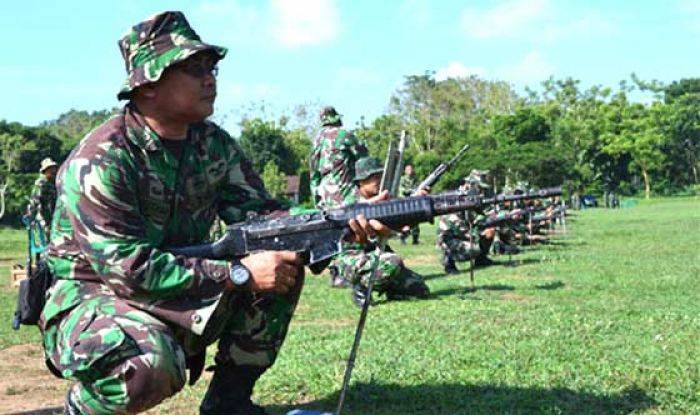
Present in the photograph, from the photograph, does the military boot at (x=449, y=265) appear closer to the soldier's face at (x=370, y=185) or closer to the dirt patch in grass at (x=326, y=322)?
the soldier's face at (x=370, y=185)

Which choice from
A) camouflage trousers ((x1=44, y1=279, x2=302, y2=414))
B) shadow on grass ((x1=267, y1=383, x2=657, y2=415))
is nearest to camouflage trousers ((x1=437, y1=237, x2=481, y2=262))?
shadow on grass ((x1=267, y1=383, x2=657, y2=415))

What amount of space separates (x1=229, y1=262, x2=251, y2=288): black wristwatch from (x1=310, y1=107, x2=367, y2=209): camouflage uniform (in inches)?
277

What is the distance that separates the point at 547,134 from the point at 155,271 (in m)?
63.1

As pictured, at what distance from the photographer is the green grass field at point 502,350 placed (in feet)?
16.5

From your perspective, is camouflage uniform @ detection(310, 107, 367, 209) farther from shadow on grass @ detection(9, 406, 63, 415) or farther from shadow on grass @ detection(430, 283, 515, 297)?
shadow on grass @ detection(9, 406, 63, 415)

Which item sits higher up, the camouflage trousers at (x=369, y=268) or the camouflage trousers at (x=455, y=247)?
the camouflage trousers at (x=369, y=268)

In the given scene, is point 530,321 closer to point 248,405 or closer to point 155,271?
point 248,405

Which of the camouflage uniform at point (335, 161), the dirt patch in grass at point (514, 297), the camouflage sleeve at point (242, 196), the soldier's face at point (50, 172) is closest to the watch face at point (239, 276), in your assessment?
the camouflage sleeve at point (242, 196)

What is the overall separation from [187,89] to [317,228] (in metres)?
0.92

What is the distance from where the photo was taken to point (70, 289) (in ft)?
14.1

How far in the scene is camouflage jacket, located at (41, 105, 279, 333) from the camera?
160 inches

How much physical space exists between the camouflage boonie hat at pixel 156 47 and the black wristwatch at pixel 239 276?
961mm

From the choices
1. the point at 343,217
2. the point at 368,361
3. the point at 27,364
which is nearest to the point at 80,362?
the point at 343,217

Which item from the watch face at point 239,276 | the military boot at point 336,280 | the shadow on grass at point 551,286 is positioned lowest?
the shadow on grass at point 551,286
